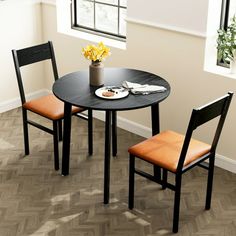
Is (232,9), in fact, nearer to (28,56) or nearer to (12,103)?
(28,56)

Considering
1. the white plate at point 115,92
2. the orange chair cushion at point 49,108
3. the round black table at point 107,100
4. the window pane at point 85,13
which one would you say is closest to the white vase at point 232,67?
the round black table at point 107,100

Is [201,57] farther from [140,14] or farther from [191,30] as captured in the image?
[140,14]

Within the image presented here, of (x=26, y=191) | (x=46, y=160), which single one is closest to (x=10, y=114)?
(x=46, y=160)

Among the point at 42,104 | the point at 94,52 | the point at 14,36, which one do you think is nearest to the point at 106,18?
the point at 14,36

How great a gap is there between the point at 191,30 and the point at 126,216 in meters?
1.57

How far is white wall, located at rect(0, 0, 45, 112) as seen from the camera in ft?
17.3

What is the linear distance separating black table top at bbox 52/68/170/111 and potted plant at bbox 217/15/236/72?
→ 572mm

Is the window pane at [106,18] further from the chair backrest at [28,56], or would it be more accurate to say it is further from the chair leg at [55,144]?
the chair leg at [55,144]

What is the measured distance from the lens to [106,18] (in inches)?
207

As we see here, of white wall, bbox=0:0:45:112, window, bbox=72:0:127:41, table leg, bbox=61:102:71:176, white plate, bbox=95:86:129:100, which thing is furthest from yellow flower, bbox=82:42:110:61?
white wall, bbox=0:0:45:112

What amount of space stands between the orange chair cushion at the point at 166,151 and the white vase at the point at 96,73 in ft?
1.99

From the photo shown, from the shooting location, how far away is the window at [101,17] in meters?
5.13

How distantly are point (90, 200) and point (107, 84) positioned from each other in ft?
2.87

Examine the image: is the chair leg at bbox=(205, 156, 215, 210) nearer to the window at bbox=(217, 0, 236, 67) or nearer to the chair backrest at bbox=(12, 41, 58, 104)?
the window at bbox=(217, 0, 236, 67)
